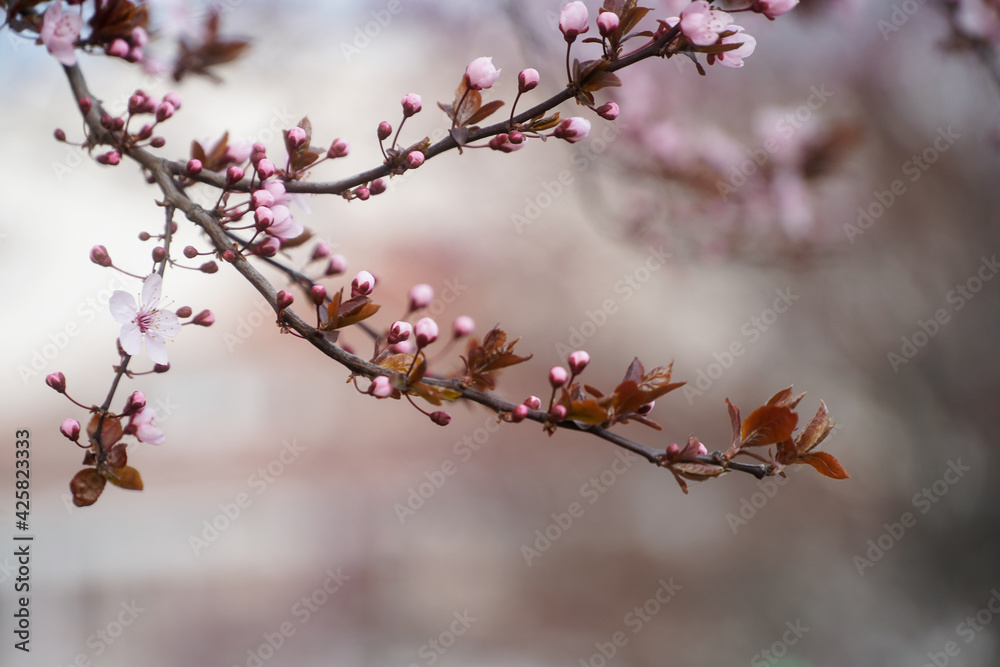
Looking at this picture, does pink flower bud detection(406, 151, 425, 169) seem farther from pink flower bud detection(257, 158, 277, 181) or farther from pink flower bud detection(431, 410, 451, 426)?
pink flower bud detection(431, 410, 451, 426)

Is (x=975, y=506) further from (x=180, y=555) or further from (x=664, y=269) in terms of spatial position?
(x=180, y=555)

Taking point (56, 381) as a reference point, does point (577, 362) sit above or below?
above

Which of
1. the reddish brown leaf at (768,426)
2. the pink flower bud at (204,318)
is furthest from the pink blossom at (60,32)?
the reddish brown leaf at (768,426)

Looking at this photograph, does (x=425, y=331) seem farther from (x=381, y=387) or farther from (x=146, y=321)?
(x=146, y=321)

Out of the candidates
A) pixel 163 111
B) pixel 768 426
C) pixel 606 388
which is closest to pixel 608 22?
pixel 768 426

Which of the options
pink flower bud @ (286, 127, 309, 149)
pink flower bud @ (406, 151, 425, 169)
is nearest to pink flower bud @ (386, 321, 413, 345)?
pink flower bud @ (406, 151, 425, 169)

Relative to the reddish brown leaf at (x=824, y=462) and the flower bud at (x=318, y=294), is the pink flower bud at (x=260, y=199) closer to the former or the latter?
the flower bud at (x=318, y=294)
